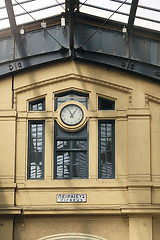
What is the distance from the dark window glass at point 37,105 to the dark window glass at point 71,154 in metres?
0.83

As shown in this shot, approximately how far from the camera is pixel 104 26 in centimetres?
2186

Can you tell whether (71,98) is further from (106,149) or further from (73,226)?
(73,226)

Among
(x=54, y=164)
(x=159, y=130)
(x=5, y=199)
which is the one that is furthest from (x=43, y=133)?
(x=159, y=130)

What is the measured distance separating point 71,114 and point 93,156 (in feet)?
5.42

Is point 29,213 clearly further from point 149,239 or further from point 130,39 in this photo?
point 130,39

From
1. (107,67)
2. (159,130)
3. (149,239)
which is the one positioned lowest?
(149,239)

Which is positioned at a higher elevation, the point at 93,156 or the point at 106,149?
the point at 106,149

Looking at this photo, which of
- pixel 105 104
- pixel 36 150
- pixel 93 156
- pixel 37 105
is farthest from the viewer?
pixel 37 105

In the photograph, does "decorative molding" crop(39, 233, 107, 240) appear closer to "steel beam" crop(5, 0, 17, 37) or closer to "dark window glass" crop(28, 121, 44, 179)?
"dark window glass" crop(28, 121, 44, 179)

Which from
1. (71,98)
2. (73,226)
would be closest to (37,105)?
(71,98)

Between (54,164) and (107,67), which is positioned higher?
(107,67)

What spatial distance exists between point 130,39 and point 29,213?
6.84 metres

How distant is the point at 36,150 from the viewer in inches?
853

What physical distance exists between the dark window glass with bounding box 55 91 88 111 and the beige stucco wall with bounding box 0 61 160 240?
20cm
